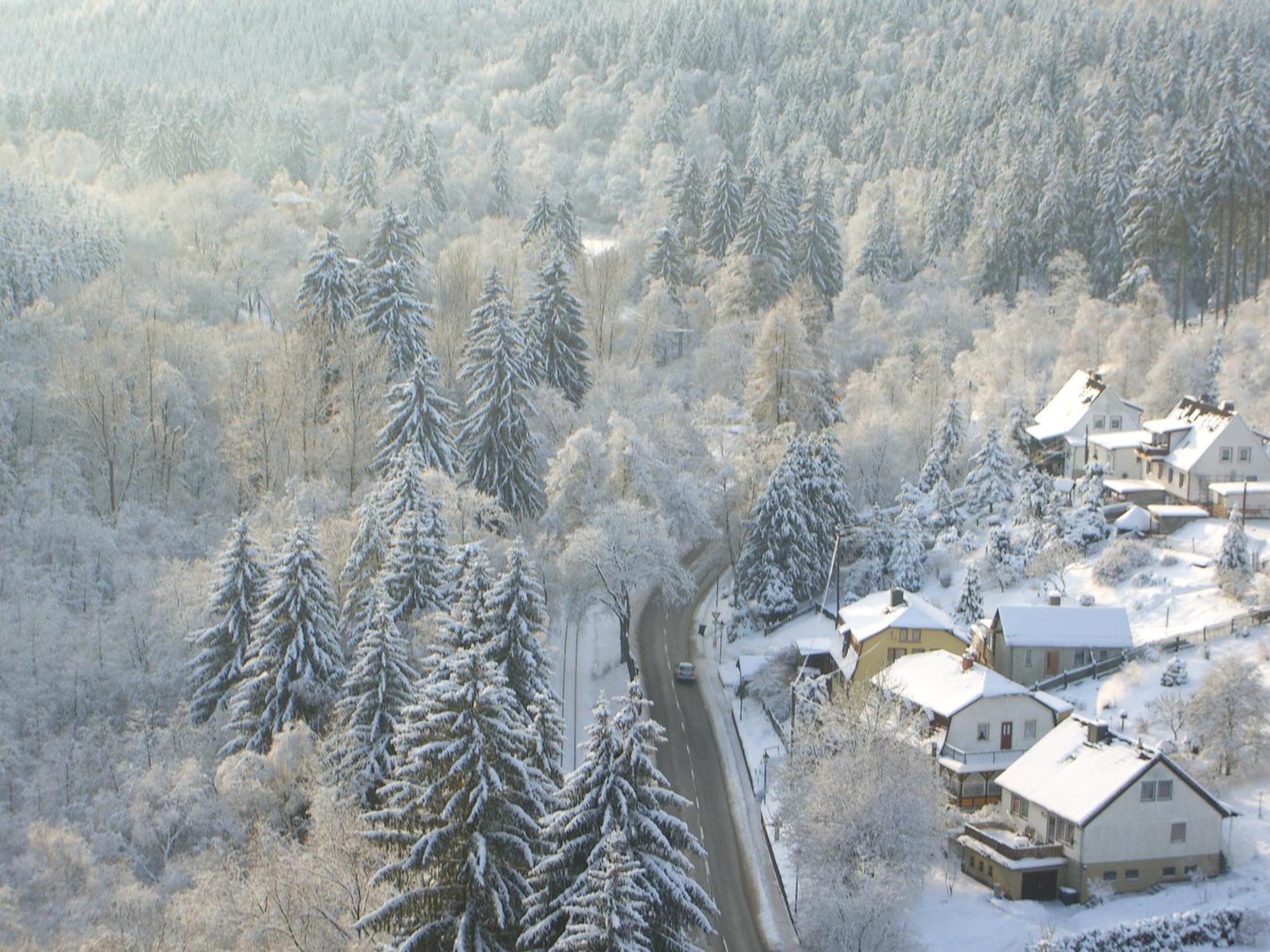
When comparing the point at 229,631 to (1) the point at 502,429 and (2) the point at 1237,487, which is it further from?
(2) the point at 1237,487

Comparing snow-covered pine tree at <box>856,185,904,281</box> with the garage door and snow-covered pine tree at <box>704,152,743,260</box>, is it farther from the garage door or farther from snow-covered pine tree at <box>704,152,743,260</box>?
the garage door

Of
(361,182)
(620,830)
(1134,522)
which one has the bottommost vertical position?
(1134,522)

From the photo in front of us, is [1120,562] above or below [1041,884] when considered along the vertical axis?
above

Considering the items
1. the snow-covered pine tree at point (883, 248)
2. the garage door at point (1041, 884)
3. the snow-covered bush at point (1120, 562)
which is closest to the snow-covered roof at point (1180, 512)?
the snow-covered bush at point (1120, 562)

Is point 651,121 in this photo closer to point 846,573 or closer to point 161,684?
point 846,573

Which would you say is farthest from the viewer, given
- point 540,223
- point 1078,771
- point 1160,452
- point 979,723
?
point 540,223

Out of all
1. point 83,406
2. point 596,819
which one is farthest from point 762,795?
point 83,406

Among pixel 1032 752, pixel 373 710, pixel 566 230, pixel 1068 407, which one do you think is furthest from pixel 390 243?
pixel 1032 752
